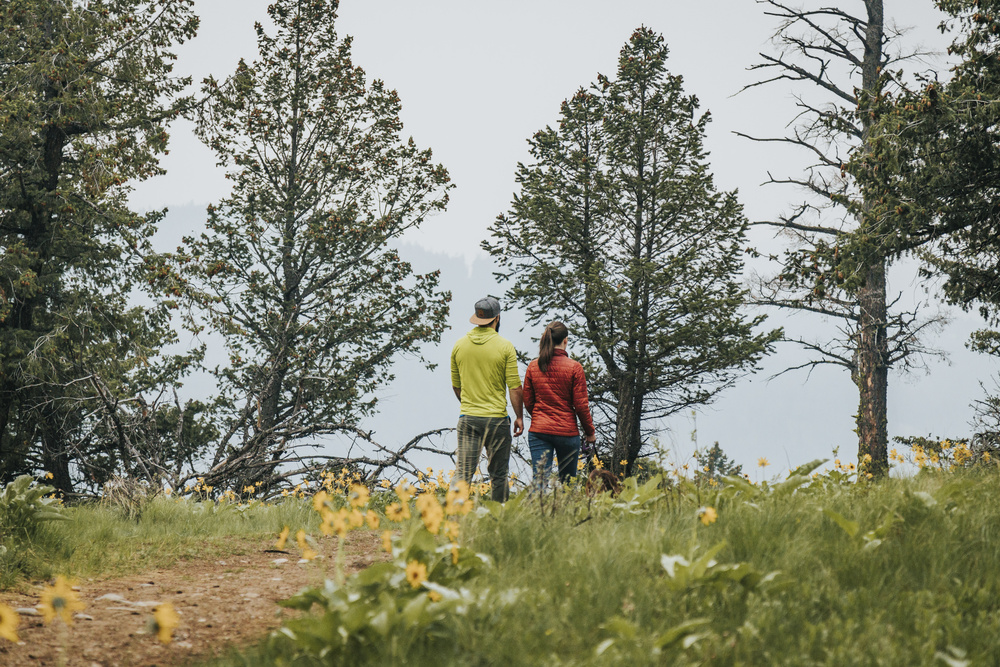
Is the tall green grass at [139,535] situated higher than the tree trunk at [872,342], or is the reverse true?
the tree trunk at [872,342]

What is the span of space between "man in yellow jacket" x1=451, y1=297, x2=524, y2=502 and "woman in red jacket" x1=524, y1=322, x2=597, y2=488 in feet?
1.53

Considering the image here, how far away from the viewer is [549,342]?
6918 millimetres

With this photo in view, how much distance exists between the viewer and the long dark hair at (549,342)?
22.6 feet

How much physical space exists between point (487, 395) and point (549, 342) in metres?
0.98

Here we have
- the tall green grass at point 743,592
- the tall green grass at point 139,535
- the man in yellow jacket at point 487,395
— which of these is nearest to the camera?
the tall green grass at point 743,592

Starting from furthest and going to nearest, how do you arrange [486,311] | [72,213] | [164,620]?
[72,213] → [486,311] → [164,620]

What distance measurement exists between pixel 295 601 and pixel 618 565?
4.60ft

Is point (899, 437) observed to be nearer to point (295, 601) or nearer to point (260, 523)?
point (260, 523)

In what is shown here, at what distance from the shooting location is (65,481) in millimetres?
15438

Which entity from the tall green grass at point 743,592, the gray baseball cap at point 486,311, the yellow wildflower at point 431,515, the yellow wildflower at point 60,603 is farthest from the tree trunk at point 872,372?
the yellow wildflower at point 60,603

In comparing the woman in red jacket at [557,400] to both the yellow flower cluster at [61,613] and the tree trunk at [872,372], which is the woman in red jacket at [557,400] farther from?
the tree trunk at [872,372]

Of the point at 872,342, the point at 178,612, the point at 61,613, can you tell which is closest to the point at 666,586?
the point at 61,613

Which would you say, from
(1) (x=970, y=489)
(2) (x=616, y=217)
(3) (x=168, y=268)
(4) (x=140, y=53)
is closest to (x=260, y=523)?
(1) (x=970, y=489)

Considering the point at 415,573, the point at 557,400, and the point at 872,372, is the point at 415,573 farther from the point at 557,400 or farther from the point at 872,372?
the point at 872,372
